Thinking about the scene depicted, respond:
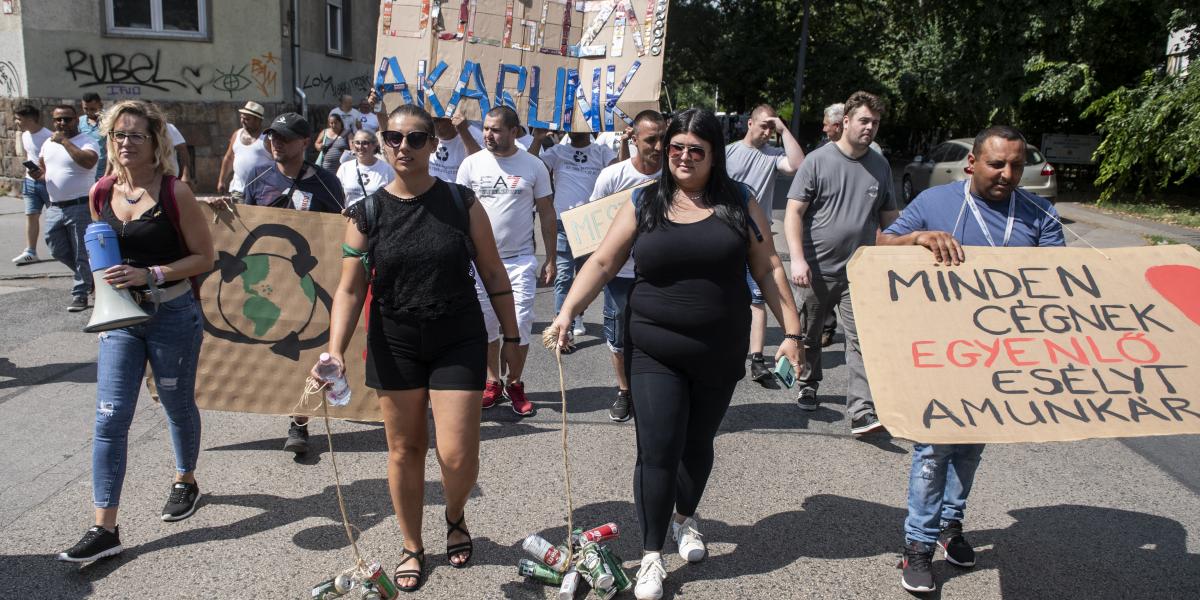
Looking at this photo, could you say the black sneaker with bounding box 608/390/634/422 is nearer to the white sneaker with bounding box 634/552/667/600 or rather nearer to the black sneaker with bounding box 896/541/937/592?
the white sneaker with bounding box 634/552/667/600

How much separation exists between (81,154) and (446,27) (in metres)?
3.17

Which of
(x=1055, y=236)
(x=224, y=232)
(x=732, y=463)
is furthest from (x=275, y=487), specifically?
(x=1055, y=236)

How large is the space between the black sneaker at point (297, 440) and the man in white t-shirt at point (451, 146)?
2.48 metres

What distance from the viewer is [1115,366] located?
329cm

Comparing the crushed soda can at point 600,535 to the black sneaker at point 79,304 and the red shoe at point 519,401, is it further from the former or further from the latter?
the black sneaker at point 79,304

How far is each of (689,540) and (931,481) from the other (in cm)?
96

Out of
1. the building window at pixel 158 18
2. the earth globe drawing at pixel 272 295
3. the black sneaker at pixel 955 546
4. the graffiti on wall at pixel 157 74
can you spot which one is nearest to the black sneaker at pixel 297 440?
the earth globe drawing at pixel 272 295

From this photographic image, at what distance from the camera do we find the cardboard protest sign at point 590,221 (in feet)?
18.5

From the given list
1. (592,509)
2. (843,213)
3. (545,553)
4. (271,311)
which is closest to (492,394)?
(271,311)

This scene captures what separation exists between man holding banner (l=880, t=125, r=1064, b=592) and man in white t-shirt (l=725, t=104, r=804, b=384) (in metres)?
2.43

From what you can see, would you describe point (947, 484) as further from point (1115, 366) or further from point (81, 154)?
point (81, 154)

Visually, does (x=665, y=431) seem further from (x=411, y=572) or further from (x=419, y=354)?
(x=411, y=572)

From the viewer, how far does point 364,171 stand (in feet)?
19.3

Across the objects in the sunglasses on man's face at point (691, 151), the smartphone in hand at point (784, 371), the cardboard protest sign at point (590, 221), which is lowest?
the smartphone in hand at point (784, 371)
